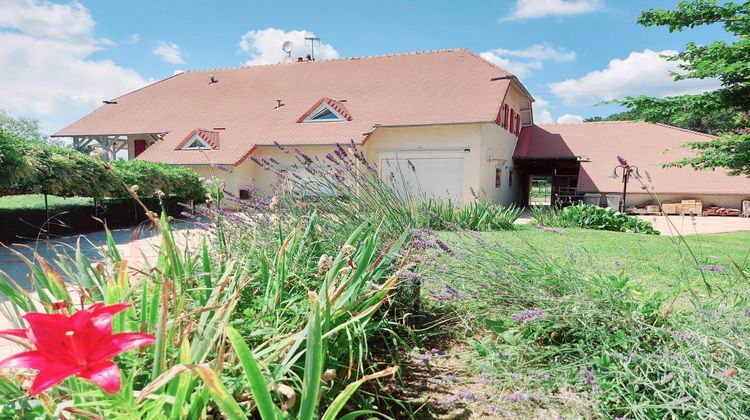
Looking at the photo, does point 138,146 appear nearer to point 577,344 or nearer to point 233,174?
point 233,174

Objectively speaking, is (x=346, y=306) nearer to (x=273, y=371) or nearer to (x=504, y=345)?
(x=273, y=371)

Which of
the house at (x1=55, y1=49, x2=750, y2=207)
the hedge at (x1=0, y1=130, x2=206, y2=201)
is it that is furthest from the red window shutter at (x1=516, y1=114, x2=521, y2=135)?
the hedge at (x1=0, y1=130, x2=206, y2=201)

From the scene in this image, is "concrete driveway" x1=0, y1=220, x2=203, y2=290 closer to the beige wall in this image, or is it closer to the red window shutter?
the beige wall

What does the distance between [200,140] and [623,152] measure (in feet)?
62.9

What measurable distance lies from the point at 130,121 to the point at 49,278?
926 inches

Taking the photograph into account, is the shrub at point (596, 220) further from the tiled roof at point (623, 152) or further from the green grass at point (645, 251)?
the tiled roof at point (623, 152)

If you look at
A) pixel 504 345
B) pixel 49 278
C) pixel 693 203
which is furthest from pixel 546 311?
pixel 693 203

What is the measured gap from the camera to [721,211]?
18.3m

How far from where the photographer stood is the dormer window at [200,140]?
18.6 metres

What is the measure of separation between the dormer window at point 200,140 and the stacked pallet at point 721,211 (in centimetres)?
2082

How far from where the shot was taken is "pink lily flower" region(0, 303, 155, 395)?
2.59ft

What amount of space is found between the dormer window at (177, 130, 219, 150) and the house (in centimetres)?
6

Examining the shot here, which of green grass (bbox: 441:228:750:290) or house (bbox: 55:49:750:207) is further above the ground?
house (bbox: 55:49:750:207)

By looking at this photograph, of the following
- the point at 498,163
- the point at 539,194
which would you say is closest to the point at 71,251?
the point at 498,163
